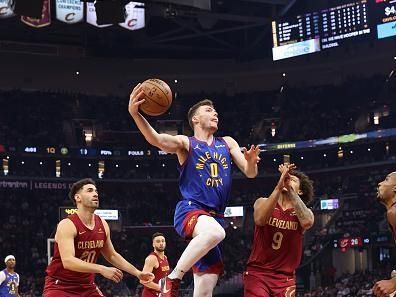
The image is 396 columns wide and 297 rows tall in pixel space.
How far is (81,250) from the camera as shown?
7.64 m

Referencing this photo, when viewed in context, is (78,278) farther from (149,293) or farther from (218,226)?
(149,293)

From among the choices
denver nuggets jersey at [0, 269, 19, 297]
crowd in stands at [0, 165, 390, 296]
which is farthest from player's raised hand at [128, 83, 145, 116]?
crowd in stands at [0, 165, 390, 296]

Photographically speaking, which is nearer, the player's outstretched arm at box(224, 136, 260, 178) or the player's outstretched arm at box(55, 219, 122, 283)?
the player's outstretched arm at box(55, 219, 122, 283)

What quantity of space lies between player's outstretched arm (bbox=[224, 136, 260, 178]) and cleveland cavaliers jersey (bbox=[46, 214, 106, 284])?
1701 mm

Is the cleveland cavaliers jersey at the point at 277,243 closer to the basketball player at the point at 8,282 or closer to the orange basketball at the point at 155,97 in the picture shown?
the orange basketball at the point at 155,97

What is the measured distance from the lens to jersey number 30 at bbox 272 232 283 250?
7.25m

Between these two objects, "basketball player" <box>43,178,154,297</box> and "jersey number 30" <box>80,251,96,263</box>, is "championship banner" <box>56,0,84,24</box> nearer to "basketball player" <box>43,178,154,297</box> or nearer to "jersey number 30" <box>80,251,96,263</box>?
"basketball player" <box>43,178,154,297</box>

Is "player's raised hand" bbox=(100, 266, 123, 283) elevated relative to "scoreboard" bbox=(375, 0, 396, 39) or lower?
lower

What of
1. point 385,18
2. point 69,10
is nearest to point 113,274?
point 69,10

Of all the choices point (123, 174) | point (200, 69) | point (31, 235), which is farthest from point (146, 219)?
point (200, 69)

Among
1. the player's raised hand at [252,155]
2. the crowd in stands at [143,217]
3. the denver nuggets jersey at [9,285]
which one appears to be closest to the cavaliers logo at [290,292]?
the player's raised hand at [252,155]

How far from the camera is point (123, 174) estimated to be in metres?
36.4

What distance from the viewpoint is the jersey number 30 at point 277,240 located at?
7250 mm

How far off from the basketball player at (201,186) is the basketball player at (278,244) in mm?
381
